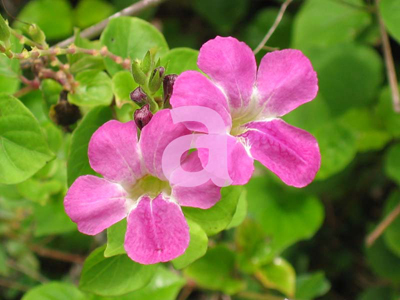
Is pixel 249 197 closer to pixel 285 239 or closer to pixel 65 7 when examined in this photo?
pixel 285 239

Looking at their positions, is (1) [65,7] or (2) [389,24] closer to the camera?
(2) [389,24]

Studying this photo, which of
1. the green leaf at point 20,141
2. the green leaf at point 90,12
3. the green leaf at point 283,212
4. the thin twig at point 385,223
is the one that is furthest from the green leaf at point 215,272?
the green leaf at point 90,12

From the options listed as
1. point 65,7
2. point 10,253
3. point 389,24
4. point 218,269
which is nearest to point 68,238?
point 10,253

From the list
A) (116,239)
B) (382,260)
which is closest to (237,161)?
(116,239)

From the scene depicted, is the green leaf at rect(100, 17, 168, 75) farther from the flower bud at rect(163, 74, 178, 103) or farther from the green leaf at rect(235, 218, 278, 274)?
the green leaf at rect(235, 218, 278, 274)

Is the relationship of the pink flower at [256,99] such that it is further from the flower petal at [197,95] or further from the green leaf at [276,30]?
the green leaf at [276,30]
